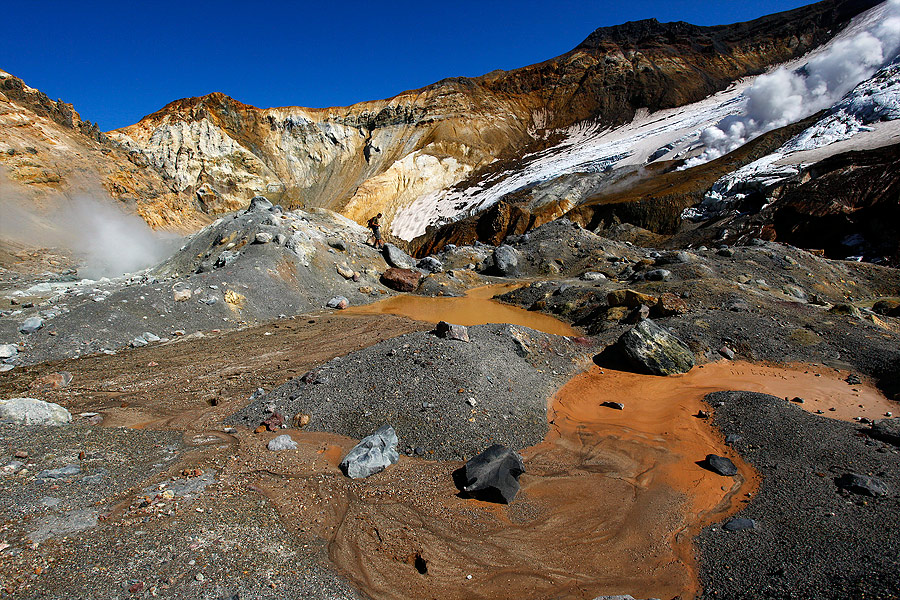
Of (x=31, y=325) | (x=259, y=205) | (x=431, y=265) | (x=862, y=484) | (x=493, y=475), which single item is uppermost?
(x=259, y=205)

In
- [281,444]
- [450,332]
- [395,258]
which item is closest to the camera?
[281,444]

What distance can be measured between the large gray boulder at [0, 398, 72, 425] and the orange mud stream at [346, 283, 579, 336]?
988 cm

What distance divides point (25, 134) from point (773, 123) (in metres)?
61.6

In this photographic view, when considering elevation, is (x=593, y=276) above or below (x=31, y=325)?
below

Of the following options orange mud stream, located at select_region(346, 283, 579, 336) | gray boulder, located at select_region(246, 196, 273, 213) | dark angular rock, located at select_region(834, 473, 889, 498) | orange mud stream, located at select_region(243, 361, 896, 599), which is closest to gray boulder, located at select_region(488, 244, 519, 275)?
orange mud stream, located at select_region(346, 283, 579, 336)

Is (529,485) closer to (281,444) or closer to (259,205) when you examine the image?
(281,444)

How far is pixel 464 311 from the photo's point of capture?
16359mm

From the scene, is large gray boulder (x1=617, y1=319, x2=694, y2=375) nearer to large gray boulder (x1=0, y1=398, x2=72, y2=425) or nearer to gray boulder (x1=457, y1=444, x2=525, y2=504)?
gray boulder (x1=457, y1=444, x2=525, y2=504)

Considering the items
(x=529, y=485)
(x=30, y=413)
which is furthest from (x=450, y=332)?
(x=30, y=413)

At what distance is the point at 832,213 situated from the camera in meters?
22.9

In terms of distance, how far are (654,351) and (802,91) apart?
56.6 metres

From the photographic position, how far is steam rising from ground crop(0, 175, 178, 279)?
1894 centimetres

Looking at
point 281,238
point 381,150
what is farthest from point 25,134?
point 381,150

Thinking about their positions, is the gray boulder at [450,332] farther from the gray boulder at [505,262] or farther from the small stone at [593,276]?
the gray boulder at [505,262]
